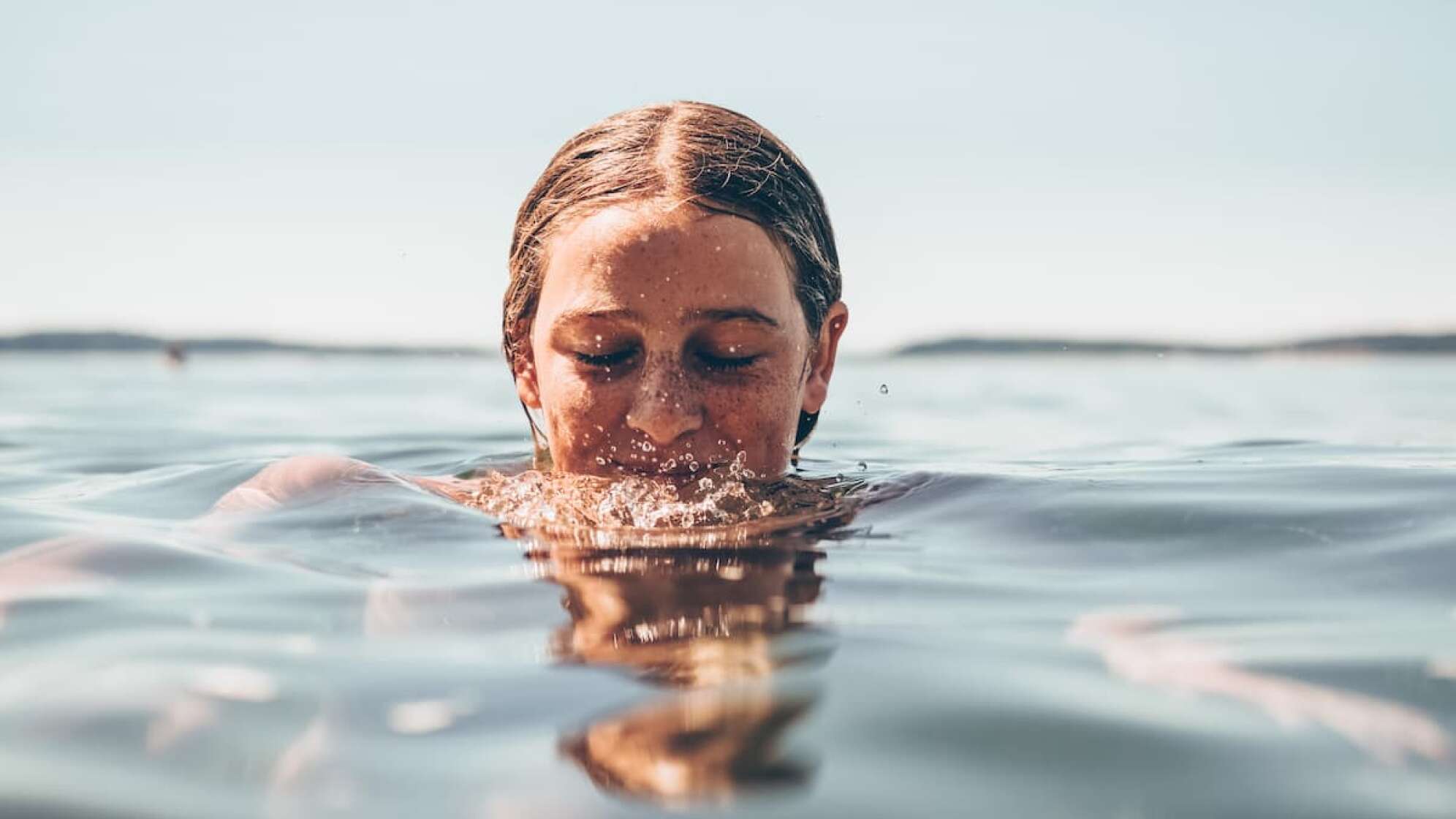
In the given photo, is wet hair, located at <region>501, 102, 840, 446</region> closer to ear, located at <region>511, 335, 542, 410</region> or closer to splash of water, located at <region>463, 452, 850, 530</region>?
ear, located at <region>511, 335, 542, 410</region>

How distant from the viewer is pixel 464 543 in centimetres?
314

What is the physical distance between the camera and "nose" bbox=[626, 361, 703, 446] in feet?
11.1

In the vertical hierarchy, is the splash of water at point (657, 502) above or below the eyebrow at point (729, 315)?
below

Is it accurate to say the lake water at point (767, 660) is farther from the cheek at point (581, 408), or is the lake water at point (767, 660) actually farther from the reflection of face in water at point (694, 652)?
the cheek at point (581, 408)

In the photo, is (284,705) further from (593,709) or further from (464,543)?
(464,543)

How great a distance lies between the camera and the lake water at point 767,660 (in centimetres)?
147

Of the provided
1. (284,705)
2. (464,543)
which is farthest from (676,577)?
(284,705)

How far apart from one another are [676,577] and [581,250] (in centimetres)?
149

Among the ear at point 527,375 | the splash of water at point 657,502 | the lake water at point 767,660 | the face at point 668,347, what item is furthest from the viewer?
the ear at point 527,375

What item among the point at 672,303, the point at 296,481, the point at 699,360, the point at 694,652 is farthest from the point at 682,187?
the point at 694,652

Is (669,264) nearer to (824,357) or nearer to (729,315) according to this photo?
(729,315)

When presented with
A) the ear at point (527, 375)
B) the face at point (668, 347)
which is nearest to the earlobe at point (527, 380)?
the ear at point (527, 375)

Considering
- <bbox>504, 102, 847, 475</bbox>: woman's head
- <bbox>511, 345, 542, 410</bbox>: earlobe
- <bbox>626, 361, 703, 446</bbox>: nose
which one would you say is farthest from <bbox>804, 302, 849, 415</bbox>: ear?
<bbox>511, 345, 542, 410</bbox>: earlobe

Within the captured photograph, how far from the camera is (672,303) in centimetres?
349
